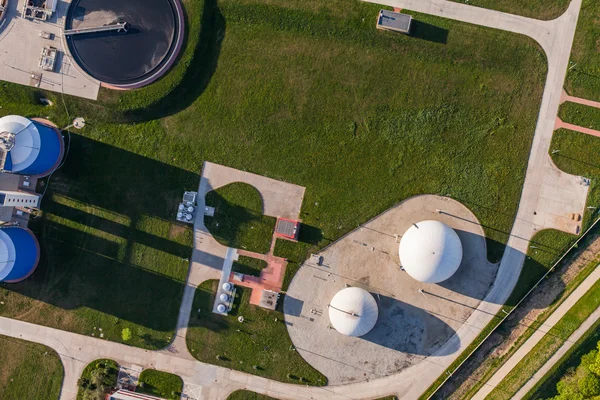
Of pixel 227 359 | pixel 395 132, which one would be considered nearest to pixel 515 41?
pixel 395 132

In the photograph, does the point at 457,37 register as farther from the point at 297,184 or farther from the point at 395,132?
the point at 297,184

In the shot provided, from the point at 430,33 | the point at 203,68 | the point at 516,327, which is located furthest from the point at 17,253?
the point at 516,327

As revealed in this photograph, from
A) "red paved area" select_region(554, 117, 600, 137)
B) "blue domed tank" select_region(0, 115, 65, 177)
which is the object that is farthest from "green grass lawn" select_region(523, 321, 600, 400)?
"blue domed tank" select_region(0, 115, 65, 177)

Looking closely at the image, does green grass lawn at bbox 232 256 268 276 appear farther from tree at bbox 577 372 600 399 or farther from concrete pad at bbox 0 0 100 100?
tree at bbox 577 372 600 399

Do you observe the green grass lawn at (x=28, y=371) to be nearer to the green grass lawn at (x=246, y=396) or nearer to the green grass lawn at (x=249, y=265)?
the green grass lawn at (x=246, y=396)

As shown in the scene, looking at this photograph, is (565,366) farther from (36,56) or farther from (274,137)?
(36,56)

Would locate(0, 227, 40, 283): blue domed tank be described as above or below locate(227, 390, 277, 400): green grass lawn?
above

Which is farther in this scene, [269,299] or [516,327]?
[269,299]
